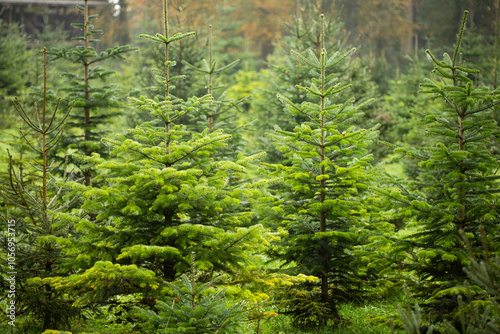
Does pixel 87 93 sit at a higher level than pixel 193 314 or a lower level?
higher

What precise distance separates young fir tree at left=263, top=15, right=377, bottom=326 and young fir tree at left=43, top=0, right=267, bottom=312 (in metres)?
1.02

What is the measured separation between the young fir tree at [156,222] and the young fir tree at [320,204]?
3.36ft

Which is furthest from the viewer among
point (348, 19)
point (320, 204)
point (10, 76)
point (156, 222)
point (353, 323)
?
point (348, 19)

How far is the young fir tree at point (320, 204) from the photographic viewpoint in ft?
18.1

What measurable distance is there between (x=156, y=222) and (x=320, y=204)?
7.15 ft

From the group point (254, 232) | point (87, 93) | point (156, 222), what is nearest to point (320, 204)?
point (254, 232)

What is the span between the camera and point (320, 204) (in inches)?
213

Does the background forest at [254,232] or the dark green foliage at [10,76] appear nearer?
the background forest at [254,232]

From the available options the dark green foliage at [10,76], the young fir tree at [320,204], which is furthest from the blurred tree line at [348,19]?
the young fir tree at [320,204]

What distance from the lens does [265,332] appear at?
5.61 m

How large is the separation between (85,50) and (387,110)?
13834 mm

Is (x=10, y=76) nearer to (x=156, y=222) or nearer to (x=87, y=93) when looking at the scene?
(x=87, y=93)

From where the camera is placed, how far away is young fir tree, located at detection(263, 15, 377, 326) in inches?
217

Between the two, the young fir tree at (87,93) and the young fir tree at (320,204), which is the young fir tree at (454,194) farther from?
the young fir tree at (87,93)
